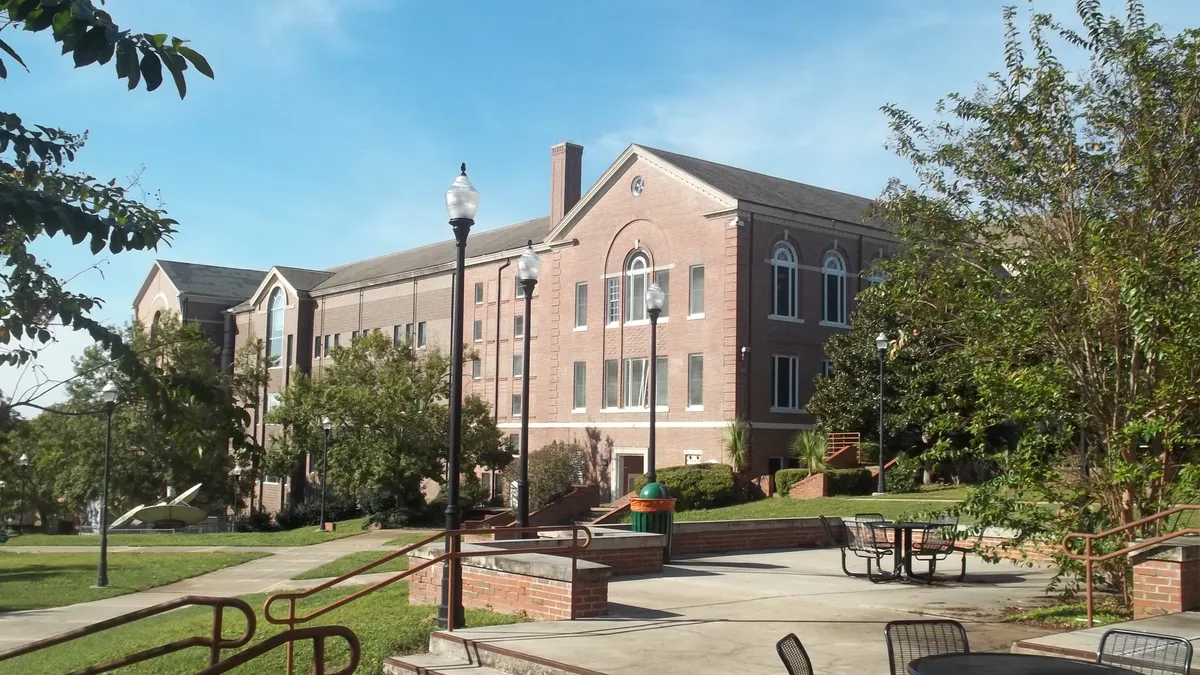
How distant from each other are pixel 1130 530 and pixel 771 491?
2369 centimetres

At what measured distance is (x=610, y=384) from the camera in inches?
1641

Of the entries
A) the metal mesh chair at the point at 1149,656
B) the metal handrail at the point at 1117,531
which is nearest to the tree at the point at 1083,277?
the metal handrail at the point at 1117,531

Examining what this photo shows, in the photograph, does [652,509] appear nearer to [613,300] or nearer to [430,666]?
Result: [430,666]

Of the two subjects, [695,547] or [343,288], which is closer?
[695,547]

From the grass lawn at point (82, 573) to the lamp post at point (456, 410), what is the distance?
1103cm

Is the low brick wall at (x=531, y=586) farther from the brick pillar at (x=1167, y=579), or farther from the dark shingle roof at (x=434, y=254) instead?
the dark shingle roof at (x=434, y=254)

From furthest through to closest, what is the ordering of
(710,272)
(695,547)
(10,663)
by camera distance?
(710,272) → (695,547) → (10,663)

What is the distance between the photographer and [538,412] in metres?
45.4

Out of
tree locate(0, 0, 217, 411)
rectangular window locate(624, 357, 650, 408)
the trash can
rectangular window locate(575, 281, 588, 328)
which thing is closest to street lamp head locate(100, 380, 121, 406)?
tree locate(0, 0, 217, 411)

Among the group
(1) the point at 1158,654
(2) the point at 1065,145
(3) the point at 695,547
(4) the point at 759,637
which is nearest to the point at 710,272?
(3) the point at 695,547

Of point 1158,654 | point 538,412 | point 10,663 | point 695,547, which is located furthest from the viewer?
point 538,412

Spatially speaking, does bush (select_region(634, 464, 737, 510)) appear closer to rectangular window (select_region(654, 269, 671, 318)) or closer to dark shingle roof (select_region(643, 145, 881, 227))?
rectangular window (select_region(654, 269, 671, 318))

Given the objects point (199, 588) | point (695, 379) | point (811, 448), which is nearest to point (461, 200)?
point (199, 588)

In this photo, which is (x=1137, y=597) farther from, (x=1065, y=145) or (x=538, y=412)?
(x=538, y=412)
